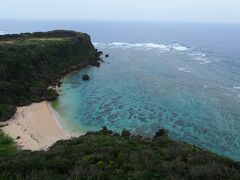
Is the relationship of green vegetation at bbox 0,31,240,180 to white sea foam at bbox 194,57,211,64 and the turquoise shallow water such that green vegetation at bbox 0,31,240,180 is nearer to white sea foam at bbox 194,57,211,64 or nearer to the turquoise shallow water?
the turquoise shallow water

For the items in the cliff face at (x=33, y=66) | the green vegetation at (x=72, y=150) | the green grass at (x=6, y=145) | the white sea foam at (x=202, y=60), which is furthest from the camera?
the white sea foam at (x=202, y=60)

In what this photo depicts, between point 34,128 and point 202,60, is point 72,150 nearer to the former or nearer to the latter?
point 34,128

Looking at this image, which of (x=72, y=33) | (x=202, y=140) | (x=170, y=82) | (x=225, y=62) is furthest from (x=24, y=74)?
(x=225, y=62)

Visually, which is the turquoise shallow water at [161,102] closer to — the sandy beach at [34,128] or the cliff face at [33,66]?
the sandy beach at [34,128]

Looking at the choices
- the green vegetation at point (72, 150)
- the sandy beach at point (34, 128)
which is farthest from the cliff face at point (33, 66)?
the sandy beach at point (34, 128)

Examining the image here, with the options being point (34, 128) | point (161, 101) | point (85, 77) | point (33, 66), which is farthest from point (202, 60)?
point (34, 128)

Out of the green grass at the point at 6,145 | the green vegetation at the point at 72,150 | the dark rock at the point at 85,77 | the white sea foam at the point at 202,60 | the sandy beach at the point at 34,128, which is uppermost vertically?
the green vegetation at the point at 72,150

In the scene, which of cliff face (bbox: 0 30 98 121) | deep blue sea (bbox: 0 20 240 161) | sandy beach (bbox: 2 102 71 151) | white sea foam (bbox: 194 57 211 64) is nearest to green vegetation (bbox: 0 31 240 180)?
cliff face (bbox: 0 30 98 121)

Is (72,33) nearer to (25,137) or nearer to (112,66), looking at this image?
(112,66)
